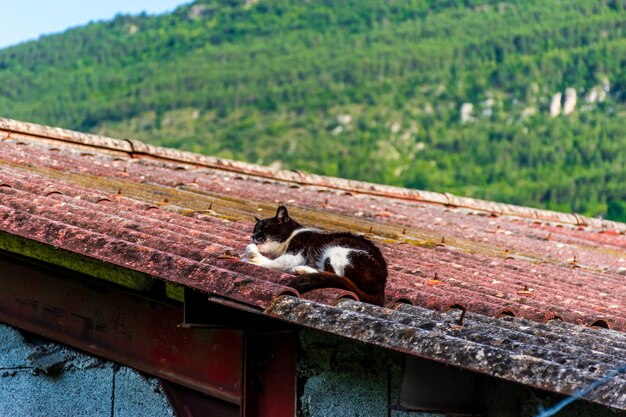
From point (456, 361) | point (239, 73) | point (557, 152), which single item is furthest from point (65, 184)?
point (239, 73)

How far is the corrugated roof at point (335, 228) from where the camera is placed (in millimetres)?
3660

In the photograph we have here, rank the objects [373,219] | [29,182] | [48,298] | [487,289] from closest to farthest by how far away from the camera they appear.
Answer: [48,298] < [487,289] < [29,182] < [373,219]

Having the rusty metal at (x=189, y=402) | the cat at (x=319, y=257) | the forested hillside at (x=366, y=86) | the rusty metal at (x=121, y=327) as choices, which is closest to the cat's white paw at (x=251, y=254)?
the cat at (x=319, y=257)

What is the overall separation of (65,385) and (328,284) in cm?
151

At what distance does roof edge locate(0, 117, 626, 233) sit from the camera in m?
10.9

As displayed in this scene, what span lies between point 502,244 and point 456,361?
6002 millimetres

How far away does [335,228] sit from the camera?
7.42 metres

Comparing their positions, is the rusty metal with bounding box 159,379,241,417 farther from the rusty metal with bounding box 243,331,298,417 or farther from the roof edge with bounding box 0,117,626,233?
the roof edge with bounding box 0,117,626,233

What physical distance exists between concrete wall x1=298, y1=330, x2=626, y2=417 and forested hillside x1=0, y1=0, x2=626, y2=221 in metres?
64.1

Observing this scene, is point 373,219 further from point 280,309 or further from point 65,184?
point 280,309

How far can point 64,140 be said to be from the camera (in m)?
Answer: 10.9

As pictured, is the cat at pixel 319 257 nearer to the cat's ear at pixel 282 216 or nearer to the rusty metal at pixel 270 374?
the cat's ear at pixel 282 216

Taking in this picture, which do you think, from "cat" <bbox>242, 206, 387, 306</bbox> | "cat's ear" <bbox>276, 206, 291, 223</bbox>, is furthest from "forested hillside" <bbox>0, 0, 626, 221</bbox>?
"cat" <bbox>242, 206, 387, 306</bbox>

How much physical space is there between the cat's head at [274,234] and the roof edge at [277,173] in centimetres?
558
